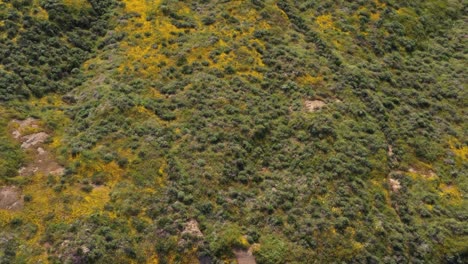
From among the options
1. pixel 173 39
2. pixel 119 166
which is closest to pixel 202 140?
pixel 119 166

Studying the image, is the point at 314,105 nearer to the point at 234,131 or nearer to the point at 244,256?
the point at 234,131

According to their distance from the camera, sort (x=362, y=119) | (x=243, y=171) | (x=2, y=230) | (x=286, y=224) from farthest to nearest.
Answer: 1. (x=362, y=119)
2. (x=243, y=171)
3. (x=286, y=224)
4. (x=2, y=230)

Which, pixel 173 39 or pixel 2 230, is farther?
pixel 173 39

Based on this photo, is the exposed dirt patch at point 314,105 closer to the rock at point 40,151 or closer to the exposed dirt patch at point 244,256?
the exposed dirt patch at point 244,256

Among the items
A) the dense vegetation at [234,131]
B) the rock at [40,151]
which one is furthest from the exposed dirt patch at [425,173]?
the rock at [40,151]

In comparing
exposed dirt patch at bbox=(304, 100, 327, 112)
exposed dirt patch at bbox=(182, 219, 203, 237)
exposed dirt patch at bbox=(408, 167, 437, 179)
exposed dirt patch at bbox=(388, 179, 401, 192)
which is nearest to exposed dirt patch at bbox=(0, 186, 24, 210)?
exposed dirt patch at bbox=(182, 219, 203, 237)

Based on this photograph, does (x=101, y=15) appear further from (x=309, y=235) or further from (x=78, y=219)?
(x=309, y=235)

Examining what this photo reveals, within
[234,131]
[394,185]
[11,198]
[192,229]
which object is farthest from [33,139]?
[394,185]

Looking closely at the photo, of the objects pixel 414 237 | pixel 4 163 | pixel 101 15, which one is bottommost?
pixel 414 237
